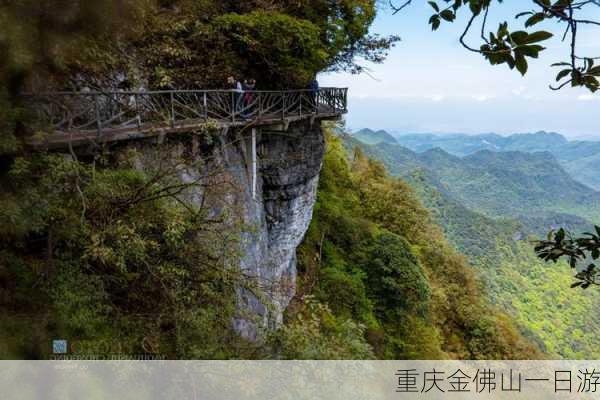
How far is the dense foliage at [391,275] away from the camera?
15.6 m

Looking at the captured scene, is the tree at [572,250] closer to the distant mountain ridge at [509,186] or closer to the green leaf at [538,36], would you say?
the green leaf at [538,36]

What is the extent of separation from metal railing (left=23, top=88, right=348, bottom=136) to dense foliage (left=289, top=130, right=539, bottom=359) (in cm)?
712

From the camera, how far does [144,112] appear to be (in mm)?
6328

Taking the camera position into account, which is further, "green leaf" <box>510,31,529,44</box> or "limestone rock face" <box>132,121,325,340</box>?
"limestone rock face" <box>132,121,325,340</box>

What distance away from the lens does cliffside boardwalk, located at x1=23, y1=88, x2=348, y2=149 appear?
14.3ft

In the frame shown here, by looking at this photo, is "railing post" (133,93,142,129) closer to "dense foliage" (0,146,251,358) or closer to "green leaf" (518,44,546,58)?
"dense foliage" (0,146,251,358)

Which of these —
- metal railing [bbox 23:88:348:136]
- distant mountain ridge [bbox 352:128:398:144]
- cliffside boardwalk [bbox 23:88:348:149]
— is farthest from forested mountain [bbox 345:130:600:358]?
distant mountain ridge [bbox 352:128:398:144]

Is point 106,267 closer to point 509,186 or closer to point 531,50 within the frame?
point 531,50

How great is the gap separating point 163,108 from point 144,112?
59 cm

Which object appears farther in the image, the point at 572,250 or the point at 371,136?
the point at 371,136

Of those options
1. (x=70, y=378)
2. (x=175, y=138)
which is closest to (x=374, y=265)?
(x=175, y=138)

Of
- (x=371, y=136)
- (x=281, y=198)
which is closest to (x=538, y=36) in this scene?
(x=281, y=198)

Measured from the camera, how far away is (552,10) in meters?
1.76

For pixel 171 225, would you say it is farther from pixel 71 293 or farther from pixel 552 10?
pixel 552 10
